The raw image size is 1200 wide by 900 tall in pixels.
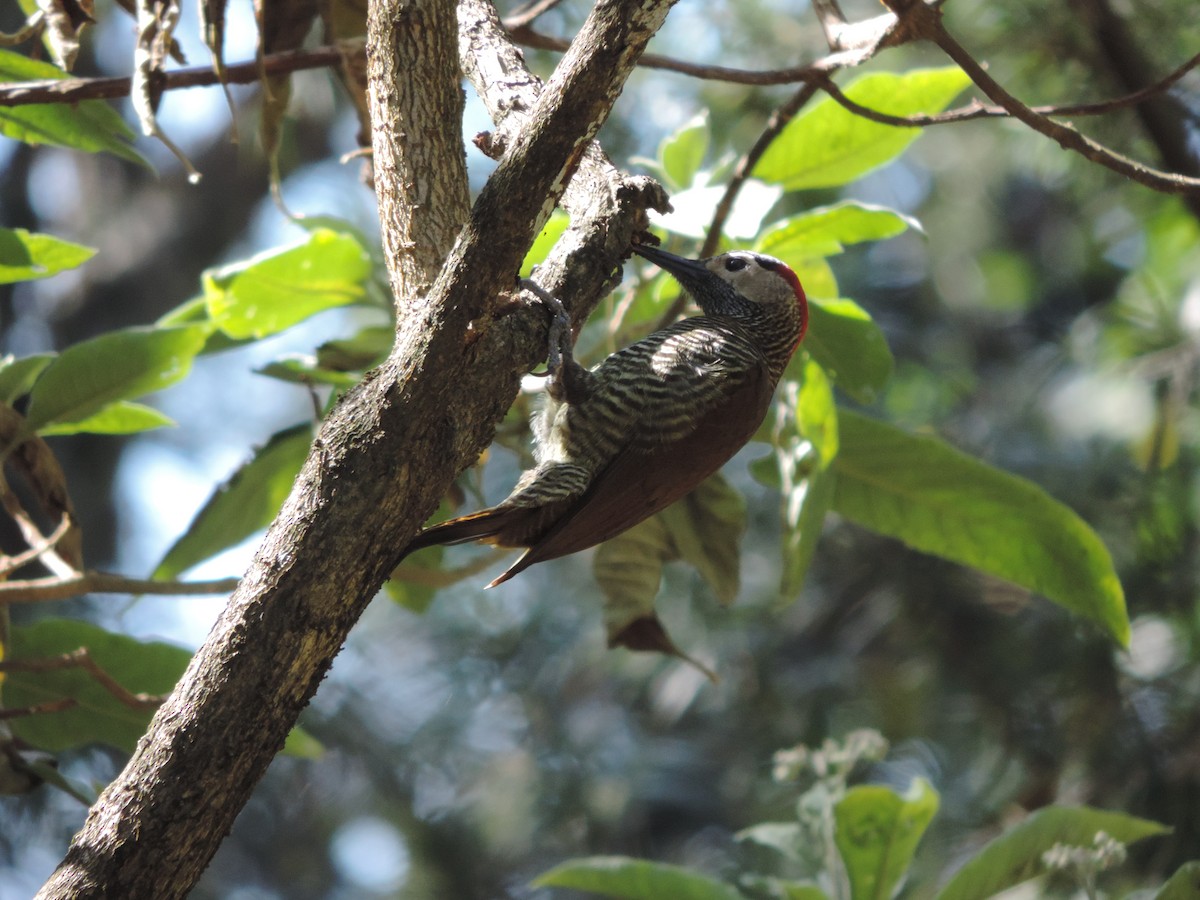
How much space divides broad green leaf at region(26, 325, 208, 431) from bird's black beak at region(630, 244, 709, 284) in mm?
982

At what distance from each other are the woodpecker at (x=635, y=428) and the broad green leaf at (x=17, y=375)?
100 centimetres

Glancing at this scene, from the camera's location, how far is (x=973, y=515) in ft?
8.46

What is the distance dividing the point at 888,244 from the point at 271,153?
4.89 m

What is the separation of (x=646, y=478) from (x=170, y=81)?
1.30 meters

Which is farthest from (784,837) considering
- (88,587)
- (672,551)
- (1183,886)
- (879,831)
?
(88,587)

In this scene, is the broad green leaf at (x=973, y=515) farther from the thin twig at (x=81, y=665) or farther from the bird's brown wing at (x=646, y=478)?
the thin twig at (x=81, y=665)

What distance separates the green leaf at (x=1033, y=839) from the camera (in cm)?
231

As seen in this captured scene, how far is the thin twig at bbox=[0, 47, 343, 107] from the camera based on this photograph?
2.20m

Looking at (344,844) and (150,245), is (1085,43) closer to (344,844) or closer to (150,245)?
(344,844)

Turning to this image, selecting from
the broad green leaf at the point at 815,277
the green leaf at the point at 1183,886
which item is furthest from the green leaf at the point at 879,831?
the broad green leaf at the point at 815,277

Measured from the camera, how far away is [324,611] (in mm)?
1312

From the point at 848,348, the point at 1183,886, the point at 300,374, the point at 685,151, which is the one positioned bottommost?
the point at 1183,886

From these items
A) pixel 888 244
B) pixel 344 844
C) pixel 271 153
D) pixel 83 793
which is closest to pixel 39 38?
pixel 271 153

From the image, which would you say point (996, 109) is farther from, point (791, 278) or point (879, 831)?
point (879, 831)
